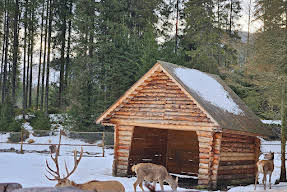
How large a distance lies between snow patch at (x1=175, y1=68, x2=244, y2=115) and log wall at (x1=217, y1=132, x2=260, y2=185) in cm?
126

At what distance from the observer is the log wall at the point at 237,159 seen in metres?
13.7

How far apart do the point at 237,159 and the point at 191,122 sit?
299 centimetres

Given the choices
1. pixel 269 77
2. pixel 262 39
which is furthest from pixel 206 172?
pixel 262 39

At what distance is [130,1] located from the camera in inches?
1587

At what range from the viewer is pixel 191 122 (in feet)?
44.0

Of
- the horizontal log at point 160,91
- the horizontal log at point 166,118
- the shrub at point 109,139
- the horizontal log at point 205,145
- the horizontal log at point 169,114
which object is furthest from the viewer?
the shrub at point 109,139

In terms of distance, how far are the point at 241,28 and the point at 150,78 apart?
28.0m

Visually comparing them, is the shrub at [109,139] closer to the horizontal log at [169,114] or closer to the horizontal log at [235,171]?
the horizontal log at [169,114]

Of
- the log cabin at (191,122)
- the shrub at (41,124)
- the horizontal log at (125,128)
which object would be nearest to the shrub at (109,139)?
the shrub at (41,124)

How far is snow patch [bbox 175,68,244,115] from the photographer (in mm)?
14577

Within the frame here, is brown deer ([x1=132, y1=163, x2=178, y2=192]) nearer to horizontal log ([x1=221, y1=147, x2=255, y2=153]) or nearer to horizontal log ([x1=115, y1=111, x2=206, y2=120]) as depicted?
horizontal log ([x1=115, y1=111, x2=206, y2=120])

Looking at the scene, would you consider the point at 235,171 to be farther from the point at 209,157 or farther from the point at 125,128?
the point at 125,128

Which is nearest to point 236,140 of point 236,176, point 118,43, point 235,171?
point 235,171

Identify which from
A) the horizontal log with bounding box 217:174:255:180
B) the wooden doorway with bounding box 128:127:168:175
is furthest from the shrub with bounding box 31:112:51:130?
the horizontal log with bounding box 217:174:255:180
